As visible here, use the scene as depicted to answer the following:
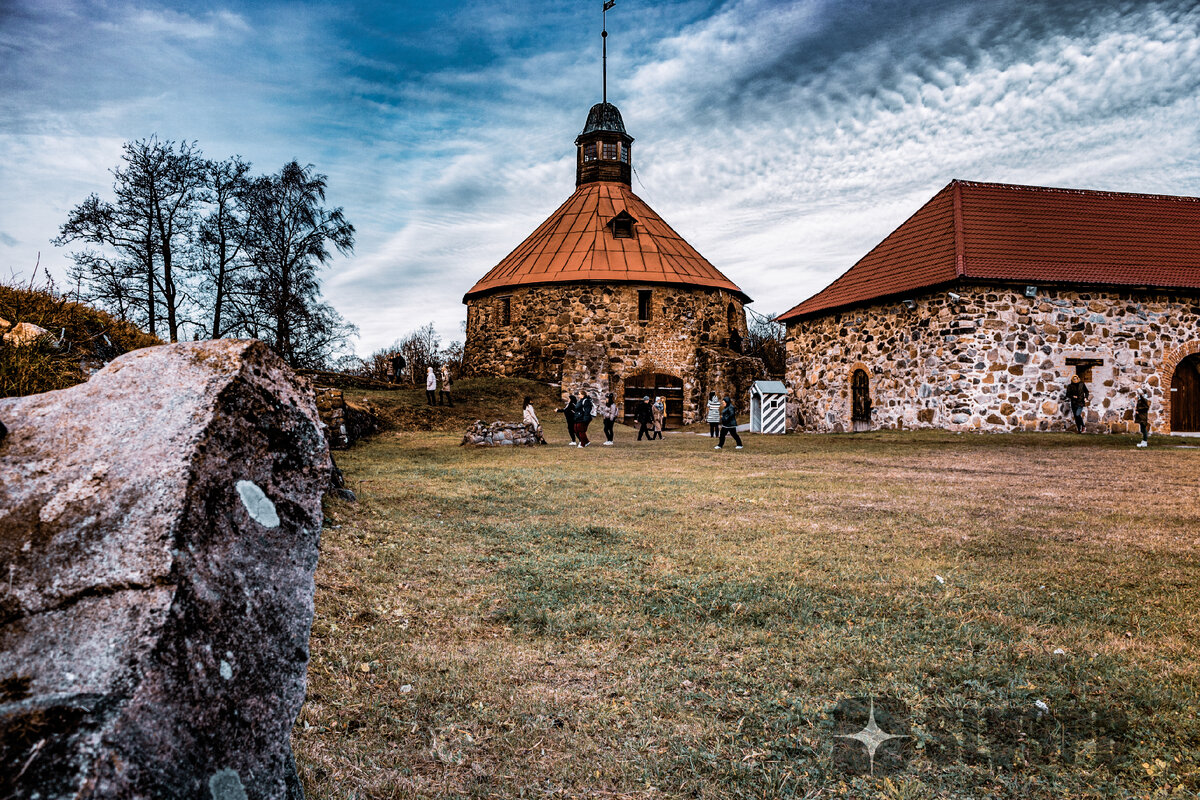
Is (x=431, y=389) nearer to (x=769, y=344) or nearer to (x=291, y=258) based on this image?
(x=291, y=258)

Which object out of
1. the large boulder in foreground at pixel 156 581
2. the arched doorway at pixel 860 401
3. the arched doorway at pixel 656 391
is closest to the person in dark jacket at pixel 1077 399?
the arched doorway at pixel 860 401

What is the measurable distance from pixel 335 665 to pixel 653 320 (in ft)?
91.4

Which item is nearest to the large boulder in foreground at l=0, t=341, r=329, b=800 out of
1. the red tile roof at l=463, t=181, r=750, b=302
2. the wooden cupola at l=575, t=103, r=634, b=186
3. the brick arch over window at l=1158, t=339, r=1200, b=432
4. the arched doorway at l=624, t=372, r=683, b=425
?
the brick arch over window at l=1158, t=339, r=1200, b=432

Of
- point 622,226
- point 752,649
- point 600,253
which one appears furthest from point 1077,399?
point 622,226

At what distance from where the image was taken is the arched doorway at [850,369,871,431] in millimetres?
21547

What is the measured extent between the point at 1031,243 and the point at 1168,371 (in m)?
4.76

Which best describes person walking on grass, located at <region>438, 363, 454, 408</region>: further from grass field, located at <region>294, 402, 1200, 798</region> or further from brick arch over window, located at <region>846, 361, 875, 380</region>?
grass field, located at <region>294, 402, 1200, 798</region>

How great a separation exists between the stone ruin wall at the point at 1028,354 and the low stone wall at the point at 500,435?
392 inches

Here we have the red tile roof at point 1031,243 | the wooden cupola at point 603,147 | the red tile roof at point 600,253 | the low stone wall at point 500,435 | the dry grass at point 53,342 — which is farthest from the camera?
the wooden cupola at point 603,147

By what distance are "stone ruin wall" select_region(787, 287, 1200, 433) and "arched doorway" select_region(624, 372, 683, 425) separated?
11478 millimetres

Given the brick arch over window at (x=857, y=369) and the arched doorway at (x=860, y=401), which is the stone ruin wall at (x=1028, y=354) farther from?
the arched doorway at (x=860, y=401)

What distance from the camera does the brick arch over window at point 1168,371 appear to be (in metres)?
19.2

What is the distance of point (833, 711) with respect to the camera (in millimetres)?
3283

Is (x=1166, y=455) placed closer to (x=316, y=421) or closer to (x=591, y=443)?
(x=591, y=443)
